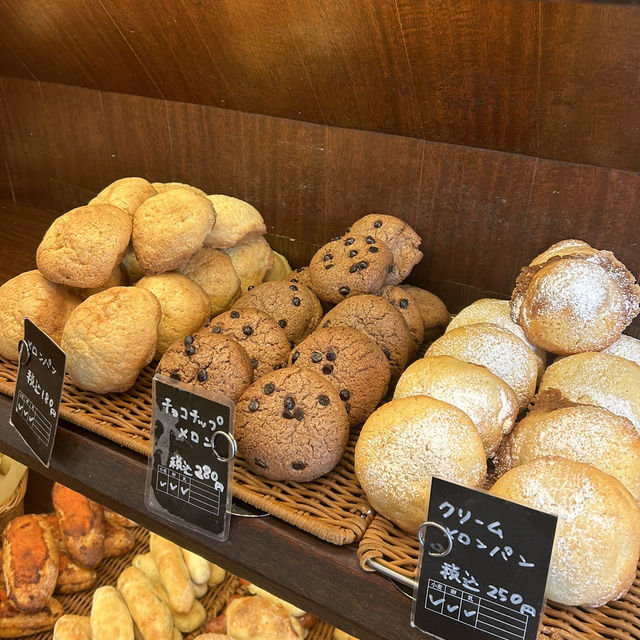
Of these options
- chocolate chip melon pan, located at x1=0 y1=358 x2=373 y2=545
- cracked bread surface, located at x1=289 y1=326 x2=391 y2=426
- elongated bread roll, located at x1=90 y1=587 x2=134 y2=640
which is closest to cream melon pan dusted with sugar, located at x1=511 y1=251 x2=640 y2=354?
cracked bread surface, located at x1=289 y1=326 x2=391 y2=426

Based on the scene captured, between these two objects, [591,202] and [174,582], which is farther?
[174,582]

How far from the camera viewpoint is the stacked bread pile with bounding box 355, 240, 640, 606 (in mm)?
881

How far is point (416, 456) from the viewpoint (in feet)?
3.29

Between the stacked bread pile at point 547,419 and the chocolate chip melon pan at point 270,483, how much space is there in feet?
0.24

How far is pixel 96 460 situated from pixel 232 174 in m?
1.08

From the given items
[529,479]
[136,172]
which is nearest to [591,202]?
[529,479]

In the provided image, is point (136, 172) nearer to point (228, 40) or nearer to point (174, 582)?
point (228, 40)

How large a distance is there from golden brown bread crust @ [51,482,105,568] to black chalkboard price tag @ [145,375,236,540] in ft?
2.27

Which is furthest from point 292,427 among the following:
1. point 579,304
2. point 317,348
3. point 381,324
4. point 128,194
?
point 128,194

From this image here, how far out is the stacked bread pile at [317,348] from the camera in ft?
3.76

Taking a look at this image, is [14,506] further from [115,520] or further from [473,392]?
[473,392]

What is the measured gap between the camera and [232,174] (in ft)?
6.68

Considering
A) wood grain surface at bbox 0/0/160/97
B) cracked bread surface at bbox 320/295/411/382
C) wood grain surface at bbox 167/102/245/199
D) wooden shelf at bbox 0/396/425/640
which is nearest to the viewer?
wooden shelf at bbox 0/396/425/640

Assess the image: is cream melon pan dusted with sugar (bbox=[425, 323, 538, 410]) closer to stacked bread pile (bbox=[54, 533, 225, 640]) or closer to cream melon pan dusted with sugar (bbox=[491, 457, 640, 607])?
cream melon pan dusted with sugar (bbox=[491, 457, 640, 607])
